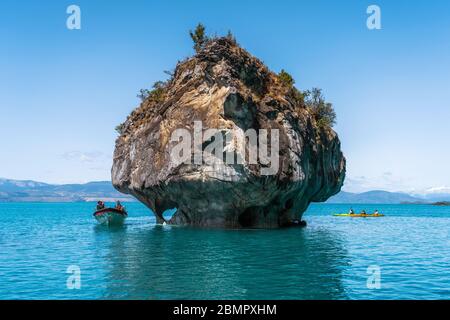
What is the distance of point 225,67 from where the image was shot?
1705 inches

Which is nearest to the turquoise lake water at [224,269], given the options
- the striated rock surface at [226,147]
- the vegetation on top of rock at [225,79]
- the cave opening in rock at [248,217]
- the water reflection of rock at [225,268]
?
the water reflection of rock at [225,268]

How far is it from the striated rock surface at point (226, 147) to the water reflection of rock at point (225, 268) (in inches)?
280

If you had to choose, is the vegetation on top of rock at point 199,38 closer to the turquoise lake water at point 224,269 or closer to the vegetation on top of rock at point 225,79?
the vegetation on top of rock at point 225,79

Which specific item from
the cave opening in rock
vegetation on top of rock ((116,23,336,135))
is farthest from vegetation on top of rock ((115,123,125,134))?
the cave opening in rock

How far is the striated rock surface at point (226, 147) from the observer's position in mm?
42000

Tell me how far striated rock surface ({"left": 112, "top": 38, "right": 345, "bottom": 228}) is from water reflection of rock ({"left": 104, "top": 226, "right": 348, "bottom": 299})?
23.3 ft

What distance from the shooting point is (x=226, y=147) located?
4128cm

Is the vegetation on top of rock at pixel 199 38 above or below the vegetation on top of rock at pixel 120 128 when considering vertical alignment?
above

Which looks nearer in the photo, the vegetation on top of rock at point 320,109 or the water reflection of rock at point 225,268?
the water reflection of rock at point 225,268

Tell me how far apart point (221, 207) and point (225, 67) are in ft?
45.6

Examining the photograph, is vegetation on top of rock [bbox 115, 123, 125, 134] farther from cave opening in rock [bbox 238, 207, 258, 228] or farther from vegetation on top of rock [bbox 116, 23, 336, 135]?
cave opening in rock [bbox 238, 207, 258, 228]

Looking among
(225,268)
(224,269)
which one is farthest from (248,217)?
(224,269)

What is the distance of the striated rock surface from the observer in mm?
42000

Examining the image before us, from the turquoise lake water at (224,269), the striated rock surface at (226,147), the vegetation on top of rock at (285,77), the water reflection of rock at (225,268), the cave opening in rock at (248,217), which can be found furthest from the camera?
the vegetation on top of rock at (285,77)
